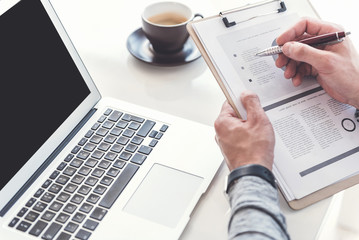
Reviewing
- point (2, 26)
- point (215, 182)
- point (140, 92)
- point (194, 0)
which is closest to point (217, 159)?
point (215, 182)

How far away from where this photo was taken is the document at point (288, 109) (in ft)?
2.22

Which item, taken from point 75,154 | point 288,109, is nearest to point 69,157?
point 75,154

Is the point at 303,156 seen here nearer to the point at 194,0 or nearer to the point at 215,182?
the point at 215,182

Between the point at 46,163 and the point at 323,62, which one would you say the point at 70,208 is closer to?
the point at 46,163

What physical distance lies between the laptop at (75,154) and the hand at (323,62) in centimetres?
21

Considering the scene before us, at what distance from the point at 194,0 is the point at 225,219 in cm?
69

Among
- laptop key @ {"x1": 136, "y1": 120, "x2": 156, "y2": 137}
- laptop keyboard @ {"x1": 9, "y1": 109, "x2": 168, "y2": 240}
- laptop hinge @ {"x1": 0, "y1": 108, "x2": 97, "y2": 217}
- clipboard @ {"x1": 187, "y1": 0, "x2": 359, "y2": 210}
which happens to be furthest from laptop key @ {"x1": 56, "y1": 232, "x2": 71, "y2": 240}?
clipboard @ {"x1": 187, "y1": 0, "x2": 359, "y2": 210}

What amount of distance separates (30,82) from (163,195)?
296mm

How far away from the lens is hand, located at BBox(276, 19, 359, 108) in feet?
2.40

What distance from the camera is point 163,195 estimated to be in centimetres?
68

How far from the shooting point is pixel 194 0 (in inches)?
44.9

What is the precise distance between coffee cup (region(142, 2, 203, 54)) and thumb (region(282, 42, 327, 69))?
0.26m

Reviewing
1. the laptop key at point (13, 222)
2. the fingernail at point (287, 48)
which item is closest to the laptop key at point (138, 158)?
the laptop key at point (13, 222)

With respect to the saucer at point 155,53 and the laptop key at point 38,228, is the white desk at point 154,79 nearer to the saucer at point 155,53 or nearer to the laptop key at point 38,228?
the saucer at point 155,53
